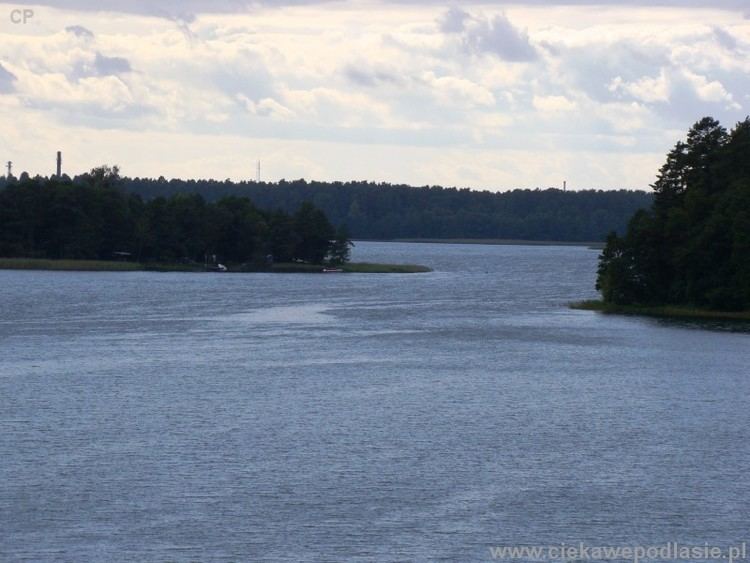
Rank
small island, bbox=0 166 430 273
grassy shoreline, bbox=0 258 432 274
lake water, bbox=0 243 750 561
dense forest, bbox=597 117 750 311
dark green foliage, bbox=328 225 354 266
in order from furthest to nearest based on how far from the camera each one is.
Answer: dark green foliage, bbox=328 225 354 266
small island, bbox=0 166 430 273
grassy shoreline, bbox=0 258 432 274
dense forest, bbox=597 117 750 311
lake water, bbox=0 243 750 561

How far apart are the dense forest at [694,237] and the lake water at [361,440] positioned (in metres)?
11.4

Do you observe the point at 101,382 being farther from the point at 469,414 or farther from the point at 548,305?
the point at 548,305

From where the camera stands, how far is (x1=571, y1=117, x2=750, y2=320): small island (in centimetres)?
10144

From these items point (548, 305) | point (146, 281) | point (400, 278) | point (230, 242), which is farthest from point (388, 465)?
point (230, 242)

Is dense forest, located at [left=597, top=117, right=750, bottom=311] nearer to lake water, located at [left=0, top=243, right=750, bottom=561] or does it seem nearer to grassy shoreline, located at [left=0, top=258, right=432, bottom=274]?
lake water, located at [left=0, top=243, right=750, bottom=561]

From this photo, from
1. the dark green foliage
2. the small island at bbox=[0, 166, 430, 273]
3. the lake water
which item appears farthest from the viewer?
the dark green foliage

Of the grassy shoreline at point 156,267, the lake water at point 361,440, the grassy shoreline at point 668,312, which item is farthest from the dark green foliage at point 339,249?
the lake water at point 361,440

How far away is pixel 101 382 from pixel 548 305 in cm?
6457

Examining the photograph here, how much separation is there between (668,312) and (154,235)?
90.2 metres

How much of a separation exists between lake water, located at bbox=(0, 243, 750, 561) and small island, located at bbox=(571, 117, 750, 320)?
11078mm

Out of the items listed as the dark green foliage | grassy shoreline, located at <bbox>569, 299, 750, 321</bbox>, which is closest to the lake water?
grassy shoreline, located at <bbox>569, 299, 750, 321</bbox>

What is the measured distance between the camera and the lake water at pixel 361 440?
33.1 m

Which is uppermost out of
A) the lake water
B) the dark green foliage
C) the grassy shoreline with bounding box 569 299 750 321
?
the dark green foliage

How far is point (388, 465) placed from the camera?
4069 cm
